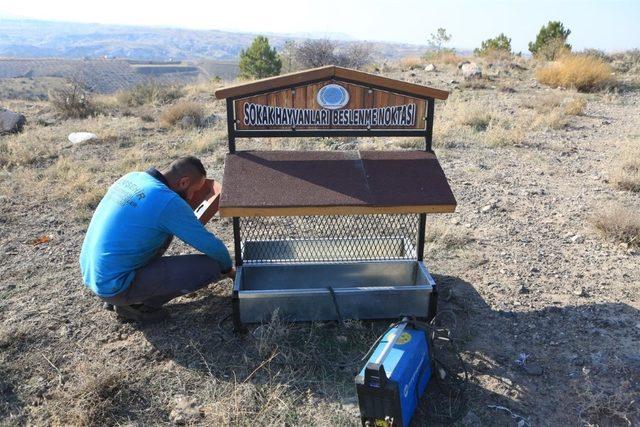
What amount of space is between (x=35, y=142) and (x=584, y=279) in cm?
863

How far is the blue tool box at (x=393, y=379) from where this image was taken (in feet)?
7.82

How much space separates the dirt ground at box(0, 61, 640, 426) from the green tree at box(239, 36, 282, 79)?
1794 cm

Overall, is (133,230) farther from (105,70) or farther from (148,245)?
(105,70)

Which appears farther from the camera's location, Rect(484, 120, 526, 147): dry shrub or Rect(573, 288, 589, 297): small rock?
Rect(484, 120, 526, 147): dry shrub

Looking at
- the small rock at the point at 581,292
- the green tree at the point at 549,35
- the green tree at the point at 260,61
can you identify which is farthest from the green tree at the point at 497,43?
the small rock at the point at 581,292

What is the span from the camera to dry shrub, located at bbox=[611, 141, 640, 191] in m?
6.23

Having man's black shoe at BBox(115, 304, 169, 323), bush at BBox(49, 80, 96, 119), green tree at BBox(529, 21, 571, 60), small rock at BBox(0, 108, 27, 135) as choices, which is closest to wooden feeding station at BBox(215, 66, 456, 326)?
man's black shoe at BBox(115, 304, 169, 323)

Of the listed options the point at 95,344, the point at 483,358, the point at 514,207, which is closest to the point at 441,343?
the point at 483,358

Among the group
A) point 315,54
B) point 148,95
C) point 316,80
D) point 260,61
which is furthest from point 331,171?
point 260,61

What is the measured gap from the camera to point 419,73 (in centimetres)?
1667

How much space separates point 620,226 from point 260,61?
21364mm

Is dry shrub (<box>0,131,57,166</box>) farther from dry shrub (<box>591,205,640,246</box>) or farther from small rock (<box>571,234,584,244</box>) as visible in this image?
dry shrub (<box>591,205,640,246</box>)

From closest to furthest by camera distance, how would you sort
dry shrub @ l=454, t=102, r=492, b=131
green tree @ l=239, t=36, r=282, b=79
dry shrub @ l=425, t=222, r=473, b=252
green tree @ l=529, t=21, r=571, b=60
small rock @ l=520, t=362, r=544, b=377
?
small rock @ l=520, t=362, r=544, b=377 < dry shrub @ l=425, t=222, r=473, b=252 < dry shrub @ l=454, t=102, r=492, b=131 < green tree @ l=529, t=21, r=571, b=60 < green tree @ l=239, t=36, r=282, b=79

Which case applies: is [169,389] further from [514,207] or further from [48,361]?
[514,207]
